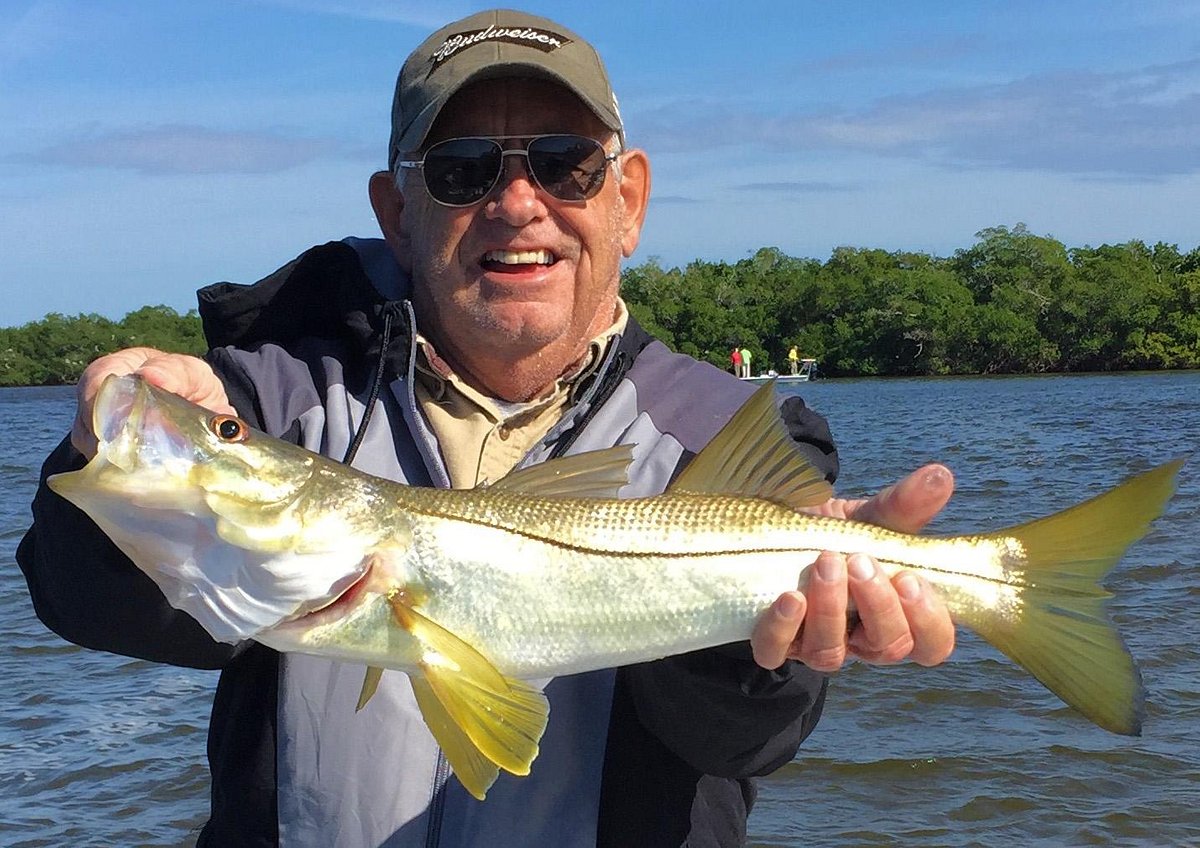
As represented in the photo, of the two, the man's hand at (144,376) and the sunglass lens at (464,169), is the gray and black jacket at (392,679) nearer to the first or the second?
the man's hand at (144,376)

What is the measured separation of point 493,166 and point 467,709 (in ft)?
5.14

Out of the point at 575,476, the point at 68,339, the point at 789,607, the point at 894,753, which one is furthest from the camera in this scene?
the point at 68,339

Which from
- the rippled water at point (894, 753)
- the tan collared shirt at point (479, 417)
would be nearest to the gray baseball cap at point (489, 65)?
the tan collared shirt at point (479, 417)

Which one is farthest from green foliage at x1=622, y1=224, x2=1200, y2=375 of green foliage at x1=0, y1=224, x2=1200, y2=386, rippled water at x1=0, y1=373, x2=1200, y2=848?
rippled water at x1=0, y1=373, x2=1200, y2=848

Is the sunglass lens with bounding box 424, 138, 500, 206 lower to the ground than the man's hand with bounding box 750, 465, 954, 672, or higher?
higher

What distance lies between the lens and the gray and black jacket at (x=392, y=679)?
2.82m

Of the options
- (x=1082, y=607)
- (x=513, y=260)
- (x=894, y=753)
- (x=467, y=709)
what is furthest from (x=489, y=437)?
(x=894, y=753)

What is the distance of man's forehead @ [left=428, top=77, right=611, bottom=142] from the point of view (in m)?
3.46

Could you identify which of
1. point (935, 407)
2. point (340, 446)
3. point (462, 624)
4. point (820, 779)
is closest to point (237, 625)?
point (462, 624)

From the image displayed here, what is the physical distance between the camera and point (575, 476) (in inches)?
110

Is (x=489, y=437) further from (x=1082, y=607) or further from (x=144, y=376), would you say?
(x=1082, y=607)

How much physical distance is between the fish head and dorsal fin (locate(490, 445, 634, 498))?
37cm

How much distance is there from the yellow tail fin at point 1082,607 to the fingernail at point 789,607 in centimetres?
43

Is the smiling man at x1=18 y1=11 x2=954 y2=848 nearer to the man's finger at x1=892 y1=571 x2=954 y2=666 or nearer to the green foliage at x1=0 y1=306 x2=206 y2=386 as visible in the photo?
the man's finger at x1=892 y1=571 x2=954 y2=666
